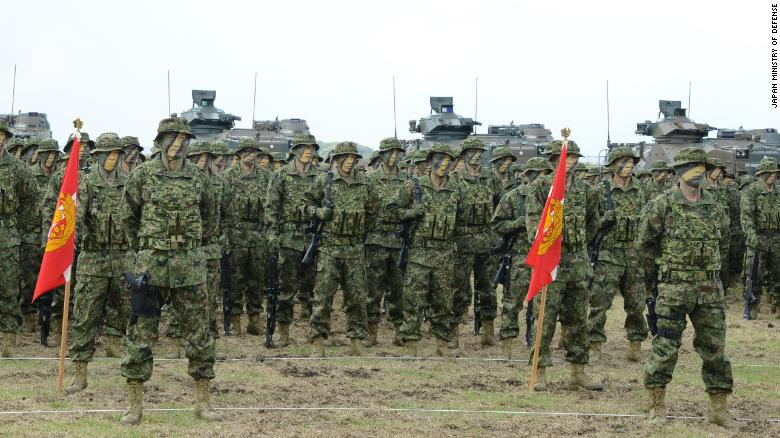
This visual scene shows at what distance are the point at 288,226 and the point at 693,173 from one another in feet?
19.6

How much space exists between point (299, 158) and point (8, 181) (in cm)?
355

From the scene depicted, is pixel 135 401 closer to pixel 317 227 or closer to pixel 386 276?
pixel 317 227

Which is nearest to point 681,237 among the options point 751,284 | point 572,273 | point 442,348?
point 572,273

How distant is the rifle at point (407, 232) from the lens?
13.2 metres

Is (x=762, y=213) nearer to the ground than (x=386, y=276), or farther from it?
farther from it

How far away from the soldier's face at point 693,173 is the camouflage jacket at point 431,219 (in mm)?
3840

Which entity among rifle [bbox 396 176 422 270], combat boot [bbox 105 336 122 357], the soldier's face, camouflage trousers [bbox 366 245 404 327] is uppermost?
the soldier's face

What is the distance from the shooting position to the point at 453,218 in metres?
13.1

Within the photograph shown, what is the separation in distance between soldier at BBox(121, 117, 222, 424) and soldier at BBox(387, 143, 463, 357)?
4.00 meters

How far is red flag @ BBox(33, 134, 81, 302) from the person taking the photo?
420 inches

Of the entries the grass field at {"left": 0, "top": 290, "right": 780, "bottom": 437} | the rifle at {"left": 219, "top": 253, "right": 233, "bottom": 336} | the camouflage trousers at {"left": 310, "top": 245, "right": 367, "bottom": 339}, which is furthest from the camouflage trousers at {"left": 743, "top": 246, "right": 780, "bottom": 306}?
the rifle at {"left": 219, "top": 253, "right": 233, "bottom": 336}

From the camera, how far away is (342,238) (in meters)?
13.0

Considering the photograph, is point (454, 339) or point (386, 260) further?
point (386, 260)

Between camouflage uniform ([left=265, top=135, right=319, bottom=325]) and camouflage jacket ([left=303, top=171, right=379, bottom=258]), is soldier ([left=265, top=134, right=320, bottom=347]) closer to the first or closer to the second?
camouflage uniform ([left=265, top=135, right=319, bottom=325])
